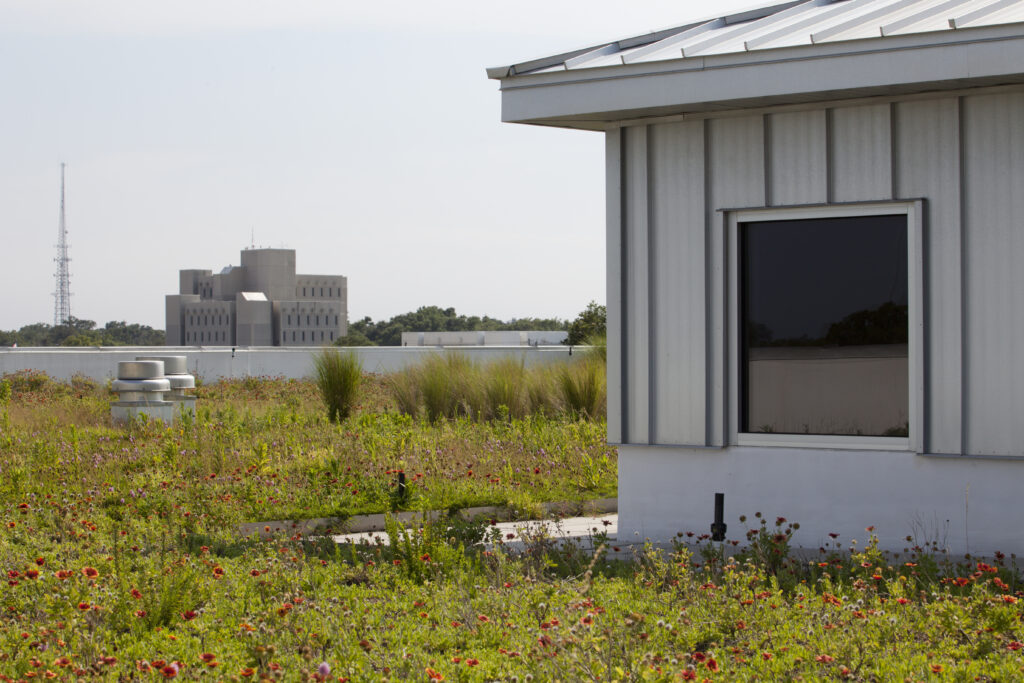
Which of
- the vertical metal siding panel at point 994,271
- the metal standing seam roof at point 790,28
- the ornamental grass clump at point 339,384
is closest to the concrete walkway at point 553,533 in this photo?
the vertical metal siding panel at point 994,271

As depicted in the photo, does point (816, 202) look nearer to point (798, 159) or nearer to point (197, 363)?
point (798, 159)

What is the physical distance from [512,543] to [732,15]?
417 cm

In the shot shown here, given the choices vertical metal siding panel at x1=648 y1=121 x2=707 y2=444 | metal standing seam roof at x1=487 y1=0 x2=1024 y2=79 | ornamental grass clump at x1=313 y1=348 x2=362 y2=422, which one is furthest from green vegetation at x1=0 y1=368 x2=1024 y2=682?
ornamental grass clump at x1=313 y1=348 x2=362 y2=422

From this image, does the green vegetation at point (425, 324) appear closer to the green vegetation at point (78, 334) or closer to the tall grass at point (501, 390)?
the green vegetation at point (78, 334)

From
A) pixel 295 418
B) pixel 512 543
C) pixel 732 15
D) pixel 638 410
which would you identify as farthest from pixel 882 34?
pixel 295 418

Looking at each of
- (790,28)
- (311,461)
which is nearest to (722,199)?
(790,28)

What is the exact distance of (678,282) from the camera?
6.60 m

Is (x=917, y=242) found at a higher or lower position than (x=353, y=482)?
higher

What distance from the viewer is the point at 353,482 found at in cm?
809

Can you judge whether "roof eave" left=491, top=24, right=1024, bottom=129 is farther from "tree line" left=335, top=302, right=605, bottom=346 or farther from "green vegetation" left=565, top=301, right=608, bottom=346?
"tree line" left=335, top=302, right=605, bottom=346

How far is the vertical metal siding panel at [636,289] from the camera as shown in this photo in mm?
6695

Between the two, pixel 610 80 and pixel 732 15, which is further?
pixel 732 15

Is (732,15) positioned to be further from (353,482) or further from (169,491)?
(169,491)

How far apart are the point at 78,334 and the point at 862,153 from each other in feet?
246
